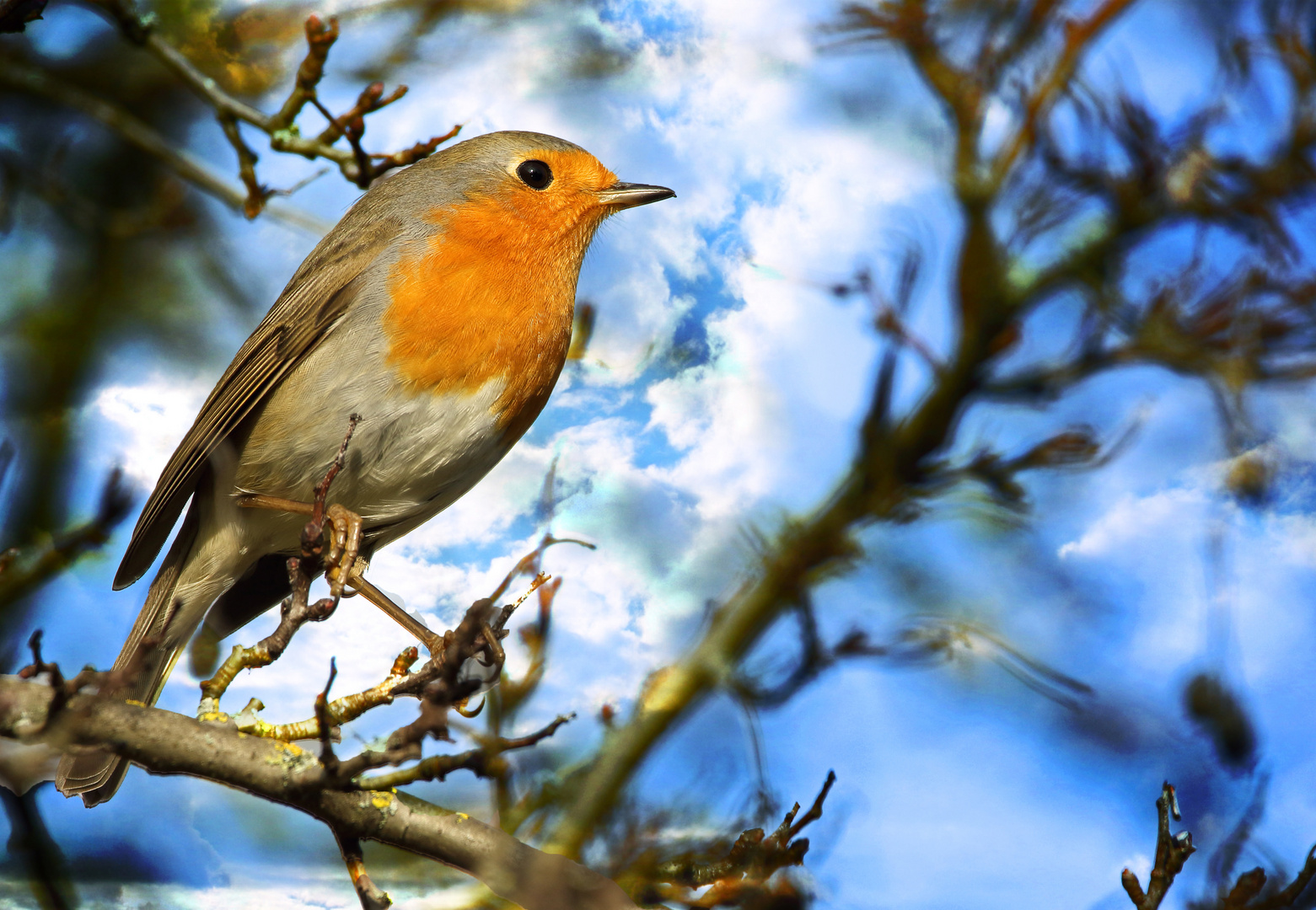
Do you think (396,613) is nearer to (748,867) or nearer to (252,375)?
(252,375)

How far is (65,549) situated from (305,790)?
1.38m

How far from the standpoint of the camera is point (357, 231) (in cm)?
276

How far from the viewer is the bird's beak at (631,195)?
9.19 feet

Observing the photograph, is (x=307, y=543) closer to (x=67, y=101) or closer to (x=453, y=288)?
(x=453, y=288)

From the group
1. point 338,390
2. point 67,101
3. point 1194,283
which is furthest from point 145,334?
point 1194,283

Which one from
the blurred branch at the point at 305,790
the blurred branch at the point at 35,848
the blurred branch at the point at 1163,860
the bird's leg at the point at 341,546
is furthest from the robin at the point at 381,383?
the blurred branch at the point at 1163,860

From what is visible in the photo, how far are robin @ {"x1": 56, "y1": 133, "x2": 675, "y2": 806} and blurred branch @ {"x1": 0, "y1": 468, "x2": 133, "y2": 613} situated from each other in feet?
0.42

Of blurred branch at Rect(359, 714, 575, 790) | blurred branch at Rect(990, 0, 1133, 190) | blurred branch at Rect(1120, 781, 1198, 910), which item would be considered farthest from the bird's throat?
blurred branch at Rect(990, 0, 1133, 190)

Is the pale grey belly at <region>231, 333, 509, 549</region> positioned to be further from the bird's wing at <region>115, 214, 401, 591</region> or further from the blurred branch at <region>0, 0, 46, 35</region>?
the blurred branch at <region>0, 0, 46, 35</region>

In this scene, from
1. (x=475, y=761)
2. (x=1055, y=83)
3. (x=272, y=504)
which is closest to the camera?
(x=475, y=761)

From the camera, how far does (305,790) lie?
5.24 ft

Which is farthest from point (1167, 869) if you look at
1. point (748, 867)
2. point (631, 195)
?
point (631, 195)

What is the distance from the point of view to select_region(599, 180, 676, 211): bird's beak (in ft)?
9.19

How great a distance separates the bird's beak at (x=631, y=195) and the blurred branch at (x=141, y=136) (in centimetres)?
89
